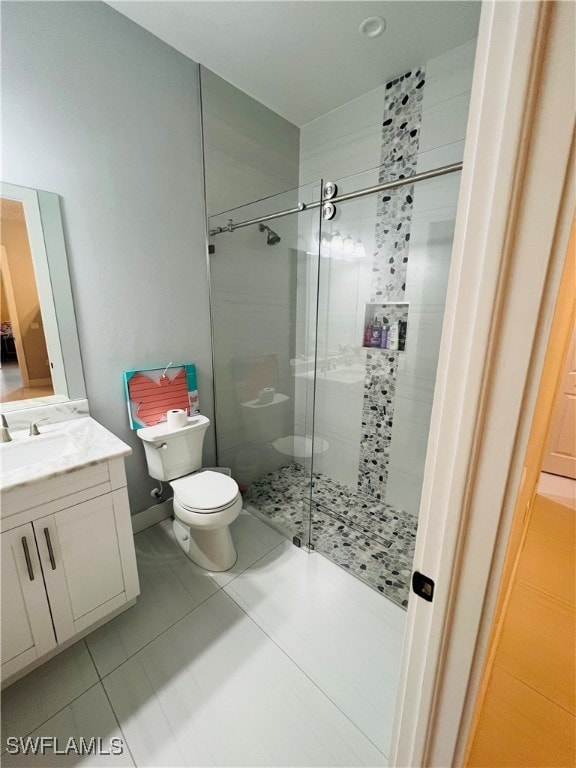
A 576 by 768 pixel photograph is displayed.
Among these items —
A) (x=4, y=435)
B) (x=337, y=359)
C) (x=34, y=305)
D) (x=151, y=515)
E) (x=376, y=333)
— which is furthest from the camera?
(x=337, y=359)

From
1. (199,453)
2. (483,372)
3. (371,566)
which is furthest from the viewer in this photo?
(199,453)

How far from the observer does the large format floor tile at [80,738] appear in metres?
1.08

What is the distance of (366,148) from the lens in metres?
2.16

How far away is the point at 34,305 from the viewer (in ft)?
5.15

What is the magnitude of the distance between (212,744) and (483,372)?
1.54m

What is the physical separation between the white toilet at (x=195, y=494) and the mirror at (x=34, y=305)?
0.56 meters

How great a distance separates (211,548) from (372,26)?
2843 millimetres

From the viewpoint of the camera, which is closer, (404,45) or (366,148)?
(404,45)

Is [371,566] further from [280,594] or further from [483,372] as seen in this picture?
[483,372]

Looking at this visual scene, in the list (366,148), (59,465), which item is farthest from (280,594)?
(366,148)

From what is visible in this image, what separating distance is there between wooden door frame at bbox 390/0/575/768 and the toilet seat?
4.14 ft

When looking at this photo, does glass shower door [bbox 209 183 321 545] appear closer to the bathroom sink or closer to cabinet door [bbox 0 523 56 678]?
the bathroom sink

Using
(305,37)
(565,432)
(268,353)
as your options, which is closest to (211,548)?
(268,353)

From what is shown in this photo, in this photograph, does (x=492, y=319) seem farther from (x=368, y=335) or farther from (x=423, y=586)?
(x=368, y=335)
